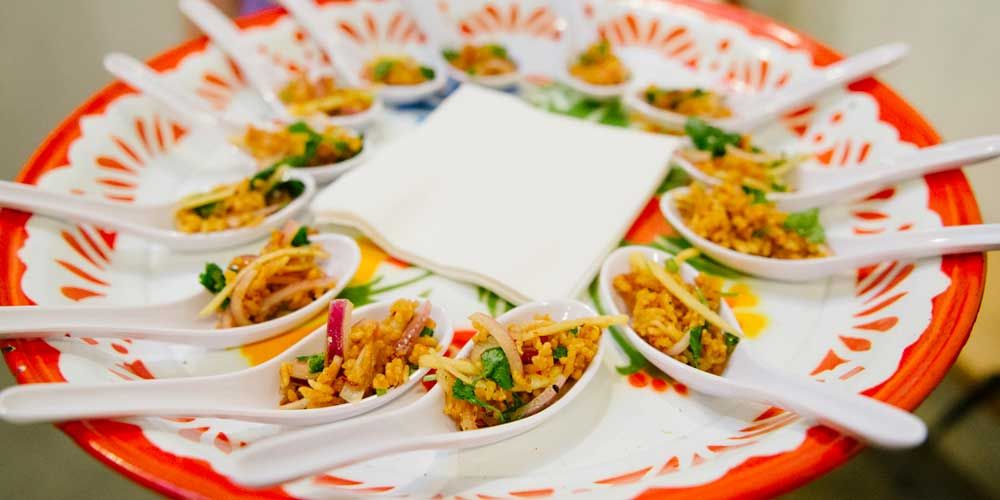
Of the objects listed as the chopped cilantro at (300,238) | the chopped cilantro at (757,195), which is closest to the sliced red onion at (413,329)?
the chopped cilantro at (300,238)

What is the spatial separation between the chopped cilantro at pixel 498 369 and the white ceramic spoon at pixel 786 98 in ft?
4.26

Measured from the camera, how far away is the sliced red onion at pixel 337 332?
4.10 ft

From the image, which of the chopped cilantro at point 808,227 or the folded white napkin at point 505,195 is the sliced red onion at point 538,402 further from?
the chopped cilantro at point 808,227

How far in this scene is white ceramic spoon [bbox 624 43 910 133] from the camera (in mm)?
2008

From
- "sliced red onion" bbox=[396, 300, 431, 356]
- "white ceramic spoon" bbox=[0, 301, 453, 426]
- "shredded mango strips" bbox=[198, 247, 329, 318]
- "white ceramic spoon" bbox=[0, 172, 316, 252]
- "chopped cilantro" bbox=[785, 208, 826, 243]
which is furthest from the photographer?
"chopped cilantro" bbox=[785, 208, 826, 243]

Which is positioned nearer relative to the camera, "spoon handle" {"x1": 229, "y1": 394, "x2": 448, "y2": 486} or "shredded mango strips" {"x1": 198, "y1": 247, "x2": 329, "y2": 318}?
"spoon handle" {"x1": 229, "y1": 394, "x2": 448, "y2": 486}

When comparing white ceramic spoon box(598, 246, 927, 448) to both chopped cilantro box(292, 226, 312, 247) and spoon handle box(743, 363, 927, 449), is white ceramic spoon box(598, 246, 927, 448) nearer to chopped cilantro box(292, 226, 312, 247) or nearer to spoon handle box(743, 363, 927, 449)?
spoon handle box(743, 363, 927, 449)

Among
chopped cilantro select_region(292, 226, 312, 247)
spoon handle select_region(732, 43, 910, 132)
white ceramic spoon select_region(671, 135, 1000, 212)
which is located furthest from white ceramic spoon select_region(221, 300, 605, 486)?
spoon handle select_region(732, 43, 910, 132)

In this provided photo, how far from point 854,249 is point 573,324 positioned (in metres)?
0.83

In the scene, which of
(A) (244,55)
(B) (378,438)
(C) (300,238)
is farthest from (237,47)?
(B) (378,438)

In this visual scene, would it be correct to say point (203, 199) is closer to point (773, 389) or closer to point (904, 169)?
point (773, 389)

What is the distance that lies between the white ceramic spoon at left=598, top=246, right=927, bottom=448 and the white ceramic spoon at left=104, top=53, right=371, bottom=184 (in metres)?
A: 0.92

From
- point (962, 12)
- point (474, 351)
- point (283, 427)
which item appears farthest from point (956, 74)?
point (283, 427)

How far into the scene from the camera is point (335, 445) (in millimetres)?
998
